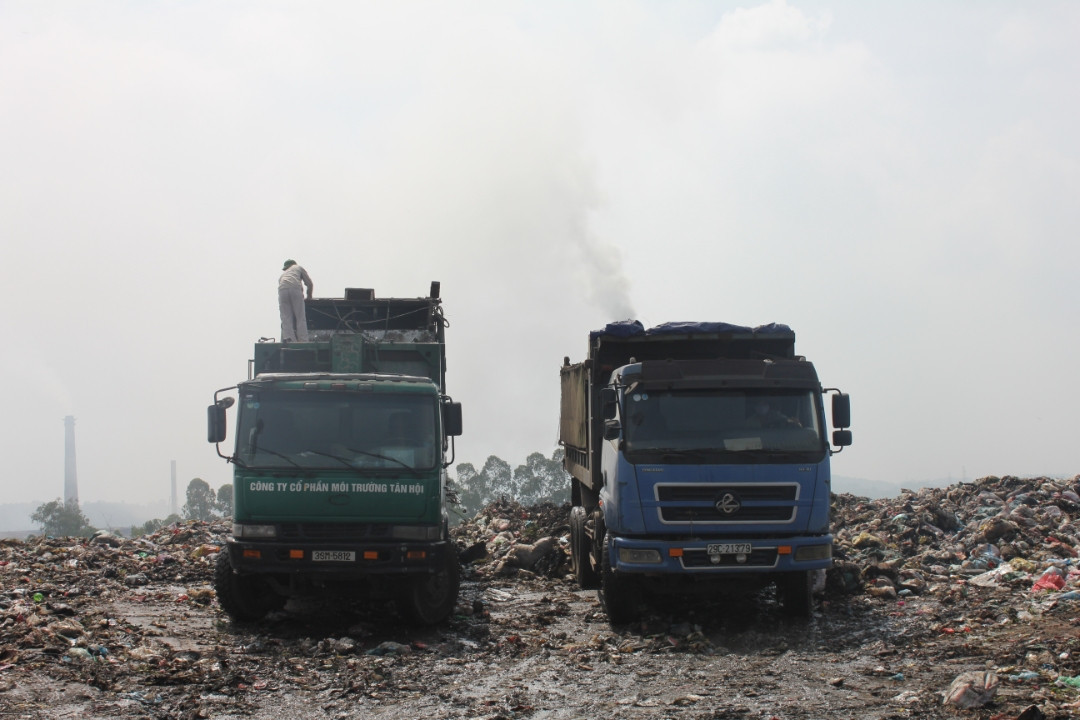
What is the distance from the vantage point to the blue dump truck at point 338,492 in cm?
924

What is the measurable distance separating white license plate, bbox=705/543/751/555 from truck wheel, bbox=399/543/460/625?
2.57m

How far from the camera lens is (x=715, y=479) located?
366 inches

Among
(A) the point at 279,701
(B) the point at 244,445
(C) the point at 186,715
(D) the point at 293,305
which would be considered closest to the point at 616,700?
(A) the point at 279,701

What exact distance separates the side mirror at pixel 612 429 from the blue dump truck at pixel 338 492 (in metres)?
1.54

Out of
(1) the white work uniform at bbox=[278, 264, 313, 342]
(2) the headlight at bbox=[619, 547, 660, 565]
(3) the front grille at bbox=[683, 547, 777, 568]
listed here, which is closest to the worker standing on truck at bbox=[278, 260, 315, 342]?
(1) the white work uniform at bbox=[278, 264, 313, 342]

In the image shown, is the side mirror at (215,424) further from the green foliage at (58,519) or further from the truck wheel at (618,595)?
the green foliage at (58,519)

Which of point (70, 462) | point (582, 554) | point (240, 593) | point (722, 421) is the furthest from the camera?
point (70, 462)

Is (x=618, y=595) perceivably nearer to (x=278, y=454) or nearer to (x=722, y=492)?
(x=722, y=492)

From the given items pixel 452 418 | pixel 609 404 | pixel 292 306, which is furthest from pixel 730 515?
pixel 292 306

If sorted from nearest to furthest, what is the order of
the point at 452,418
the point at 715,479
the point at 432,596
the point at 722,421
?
1. the point at 715,479
2. the point at 722,421
3. the point at 432,596
4. the point at 452,418

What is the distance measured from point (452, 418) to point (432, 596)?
1798mm

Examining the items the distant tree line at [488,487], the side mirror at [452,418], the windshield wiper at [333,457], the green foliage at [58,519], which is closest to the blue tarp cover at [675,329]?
the side mirror at [452,418]

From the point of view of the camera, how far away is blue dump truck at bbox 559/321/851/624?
30.5 ft

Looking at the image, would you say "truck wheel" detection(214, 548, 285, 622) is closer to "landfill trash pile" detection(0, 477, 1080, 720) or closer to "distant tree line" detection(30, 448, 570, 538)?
"landfill trash pile" detection(0, 477, 1080, 720)
